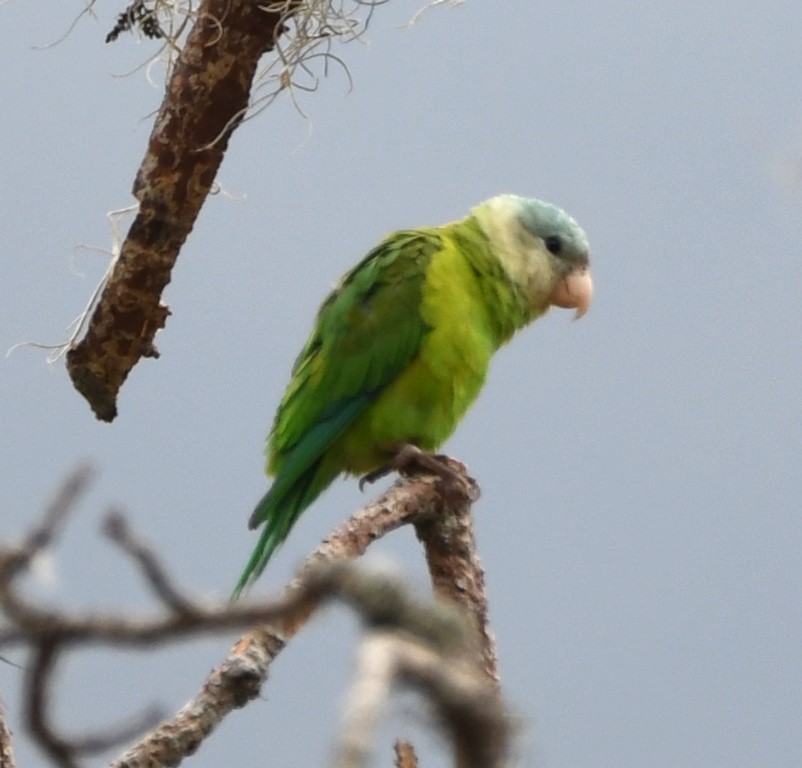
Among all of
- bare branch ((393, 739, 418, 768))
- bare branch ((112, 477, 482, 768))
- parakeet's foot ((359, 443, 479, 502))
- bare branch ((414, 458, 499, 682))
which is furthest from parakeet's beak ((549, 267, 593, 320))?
bare branch ((393, 739, 418, 768))

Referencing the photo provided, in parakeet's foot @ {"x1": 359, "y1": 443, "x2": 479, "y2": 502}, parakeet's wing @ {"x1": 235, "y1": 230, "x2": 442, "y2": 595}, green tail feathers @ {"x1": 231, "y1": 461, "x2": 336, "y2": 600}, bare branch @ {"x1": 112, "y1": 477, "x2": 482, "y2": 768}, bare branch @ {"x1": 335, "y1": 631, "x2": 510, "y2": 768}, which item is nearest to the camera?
bare branch @ {"x1": 335, "y1": 631, "x2": 510, "y2": 768}

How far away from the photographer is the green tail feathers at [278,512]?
1.78 metres

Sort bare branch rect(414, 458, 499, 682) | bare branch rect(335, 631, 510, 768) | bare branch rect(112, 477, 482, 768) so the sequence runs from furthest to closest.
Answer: bare branch rect(414, 458, 499, 682), bare branch rect(112, 477, 482, 768), bare branch rect(335, 631, 510, 768)

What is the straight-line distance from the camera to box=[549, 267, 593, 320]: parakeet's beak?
2.16 metres

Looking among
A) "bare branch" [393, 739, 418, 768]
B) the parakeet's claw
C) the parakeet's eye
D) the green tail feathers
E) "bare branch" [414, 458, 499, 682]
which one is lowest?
"bare branch" [393, 739, 418, 768]

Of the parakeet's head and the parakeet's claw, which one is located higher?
the parakeet's head

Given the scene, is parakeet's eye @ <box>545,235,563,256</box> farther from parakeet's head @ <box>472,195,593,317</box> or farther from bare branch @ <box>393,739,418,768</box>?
bare branch @ <box>393,739,418,768</box>

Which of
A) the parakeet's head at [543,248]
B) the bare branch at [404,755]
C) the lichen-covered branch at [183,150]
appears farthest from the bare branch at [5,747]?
the parakeet's head at [543,248]

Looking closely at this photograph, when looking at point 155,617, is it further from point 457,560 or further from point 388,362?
point 388,362

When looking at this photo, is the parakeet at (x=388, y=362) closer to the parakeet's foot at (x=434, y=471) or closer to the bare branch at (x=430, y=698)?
the parakeet's foot at (x=434, y=471)

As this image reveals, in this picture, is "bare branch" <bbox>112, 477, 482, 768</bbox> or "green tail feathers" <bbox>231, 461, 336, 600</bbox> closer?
"bare branch" <bbox>112, 477, 482, 768</bbox>

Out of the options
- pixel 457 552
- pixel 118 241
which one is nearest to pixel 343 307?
pixel 118 241

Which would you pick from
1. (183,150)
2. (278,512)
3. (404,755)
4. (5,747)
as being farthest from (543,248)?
(5,747)

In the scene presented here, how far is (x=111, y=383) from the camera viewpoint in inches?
63.7
